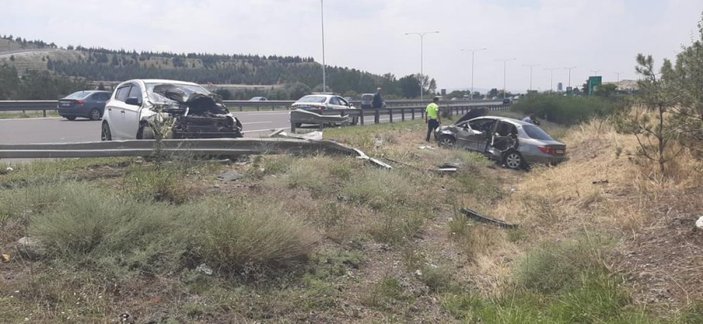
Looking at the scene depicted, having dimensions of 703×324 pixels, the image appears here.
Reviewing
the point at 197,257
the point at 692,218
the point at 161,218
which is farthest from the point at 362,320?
the point at 692,218

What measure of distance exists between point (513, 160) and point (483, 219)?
30.0 feet

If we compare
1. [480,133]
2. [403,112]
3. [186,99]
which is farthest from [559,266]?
[403,112]

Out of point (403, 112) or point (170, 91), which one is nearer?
point (170, 91)

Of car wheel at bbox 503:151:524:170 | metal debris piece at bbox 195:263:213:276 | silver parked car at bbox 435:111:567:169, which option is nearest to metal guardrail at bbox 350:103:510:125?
silver parked car at bbox 435:111:567:169

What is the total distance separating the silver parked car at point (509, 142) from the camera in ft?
57.3

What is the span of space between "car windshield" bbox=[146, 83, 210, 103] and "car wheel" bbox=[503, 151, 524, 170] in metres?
9.64

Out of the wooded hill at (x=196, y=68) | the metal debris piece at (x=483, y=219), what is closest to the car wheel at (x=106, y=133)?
the metal debris piece at (x=483, y=219)

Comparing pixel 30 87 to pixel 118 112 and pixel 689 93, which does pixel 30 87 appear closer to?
pixel 118 112

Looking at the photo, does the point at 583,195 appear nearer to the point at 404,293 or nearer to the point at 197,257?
the point at 404,293

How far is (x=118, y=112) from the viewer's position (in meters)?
12.0

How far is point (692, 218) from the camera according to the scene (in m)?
7.02

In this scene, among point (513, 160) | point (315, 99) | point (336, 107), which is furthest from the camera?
point (315, 99)

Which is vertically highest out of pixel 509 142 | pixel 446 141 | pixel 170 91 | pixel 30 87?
pixel 30 87

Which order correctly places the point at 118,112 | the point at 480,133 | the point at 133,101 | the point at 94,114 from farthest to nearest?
the point at 94,114
the point at 480,133
the point at 118,112
the point at 133,101
